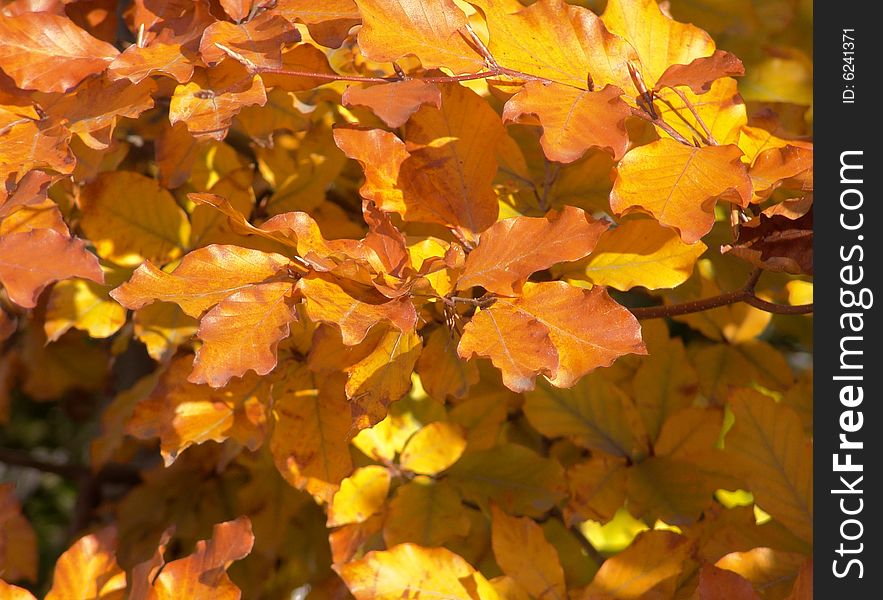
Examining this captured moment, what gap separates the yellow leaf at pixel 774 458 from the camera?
88 centimetres

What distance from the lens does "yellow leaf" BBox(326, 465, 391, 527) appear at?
92 cm

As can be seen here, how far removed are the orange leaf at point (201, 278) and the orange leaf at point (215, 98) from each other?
99 mm

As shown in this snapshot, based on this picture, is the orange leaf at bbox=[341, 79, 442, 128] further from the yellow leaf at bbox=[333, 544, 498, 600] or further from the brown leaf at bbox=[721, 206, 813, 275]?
the yellow leaf at bbox=[333, 544, 498, 600]

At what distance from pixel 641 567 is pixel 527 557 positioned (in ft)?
0.33

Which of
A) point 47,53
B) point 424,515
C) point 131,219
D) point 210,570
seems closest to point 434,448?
point 424,515

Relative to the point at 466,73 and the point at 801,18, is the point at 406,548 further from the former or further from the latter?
the point at 801,18

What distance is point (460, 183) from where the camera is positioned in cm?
81

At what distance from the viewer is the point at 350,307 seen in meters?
0.66

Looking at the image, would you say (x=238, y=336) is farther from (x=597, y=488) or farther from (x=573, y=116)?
(x=597, y=488)

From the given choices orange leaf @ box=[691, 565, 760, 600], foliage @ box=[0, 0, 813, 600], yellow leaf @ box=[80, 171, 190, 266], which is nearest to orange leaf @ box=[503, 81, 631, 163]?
foliage @ box=[0, 0, 813, 600]

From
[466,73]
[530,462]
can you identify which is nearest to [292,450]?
Result: [530,462]

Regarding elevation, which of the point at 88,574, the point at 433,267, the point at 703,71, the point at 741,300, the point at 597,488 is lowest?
the point at 597,488

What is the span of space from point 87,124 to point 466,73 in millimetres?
314

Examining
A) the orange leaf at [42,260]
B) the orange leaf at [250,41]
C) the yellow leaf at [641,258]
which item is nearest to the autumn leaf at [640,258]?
the yellow leaf at [641,258]
